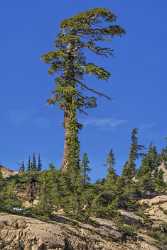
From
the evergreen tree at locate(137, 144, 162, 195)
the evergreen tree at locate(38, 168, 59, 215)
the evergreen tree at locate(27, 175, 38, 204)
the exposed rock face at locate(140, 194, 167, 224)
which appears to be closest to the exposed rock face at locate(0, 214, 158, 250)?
the evergreen tree at locate(38, 168, 59, 215)

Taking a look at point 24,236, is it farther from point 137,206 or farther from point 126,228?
point 137,206

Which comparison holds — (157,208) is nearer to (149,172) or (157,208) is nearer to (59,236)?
(149,172)

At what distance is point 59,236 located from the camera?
2069cm

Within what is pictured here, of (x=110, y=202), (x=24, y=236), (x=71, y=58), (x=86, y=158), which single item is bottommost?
(x=24, y=236)

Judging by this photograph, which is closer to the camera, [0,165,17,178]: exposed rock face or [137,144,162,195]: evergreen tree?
[137,144,162,195]: evergreen tree

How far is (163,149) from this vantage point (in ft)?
166

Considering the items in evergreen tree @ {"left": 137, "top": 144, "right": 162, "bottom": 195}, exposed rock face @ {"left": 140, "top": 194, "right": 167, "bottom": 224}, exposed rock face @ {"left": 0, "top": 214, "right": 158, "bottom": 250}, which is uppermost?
evergreen tree @ {"left": 137, "top": 144, "right": 162, "bottom": 195}

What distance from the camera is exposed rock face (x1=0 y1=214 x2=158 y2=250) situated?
19.9 metres

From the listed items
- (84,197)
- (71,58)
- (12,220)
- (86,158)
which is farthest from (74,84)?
(12,220)

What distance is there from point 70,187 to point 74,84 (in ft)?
41.7

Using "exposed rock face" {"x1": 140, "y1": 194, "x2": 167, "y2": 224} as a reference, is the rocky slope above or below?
below

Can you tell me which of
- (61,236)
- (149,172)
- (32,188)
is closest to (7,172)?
(149,172)

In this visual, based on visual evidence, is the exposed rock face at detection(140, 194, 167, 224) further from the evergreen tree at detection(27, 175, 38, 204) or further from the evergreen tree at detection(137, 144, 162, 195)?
the evergreen tree at detection(27, 175, 38, 204)

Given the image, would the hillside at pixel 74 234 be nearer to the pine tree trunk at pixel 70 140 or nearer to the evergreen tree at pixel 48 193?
the evergreen tree at pixel 48 193
